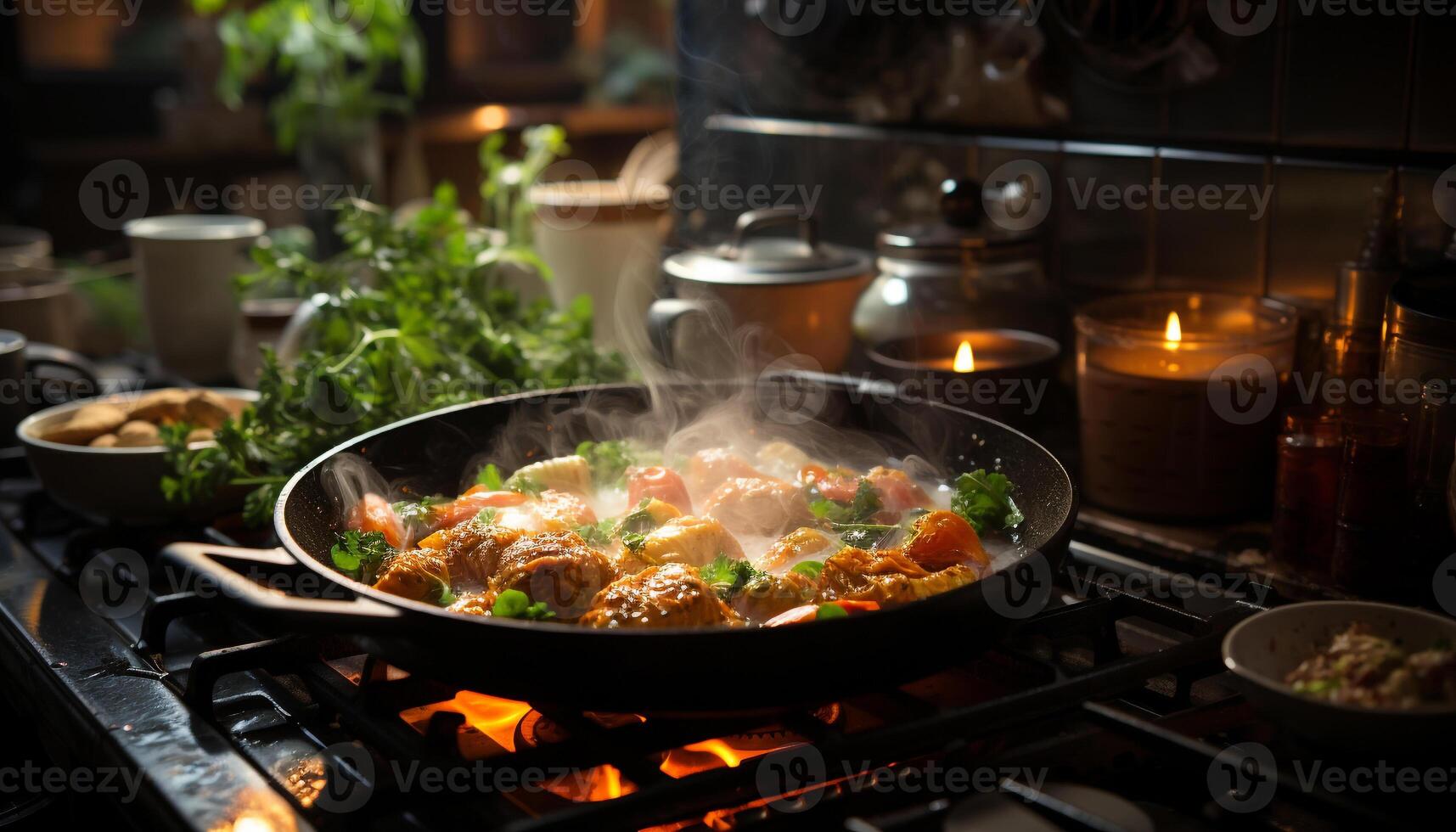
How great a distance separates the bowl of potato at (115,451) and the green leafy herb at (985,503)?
1143 millimetres

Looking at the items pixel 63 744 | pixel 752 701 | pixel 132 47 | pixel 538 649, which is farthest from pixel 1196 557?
pixel 132 47

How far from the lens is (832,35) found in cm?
219

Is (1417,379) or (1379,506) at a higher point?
(1417,379)

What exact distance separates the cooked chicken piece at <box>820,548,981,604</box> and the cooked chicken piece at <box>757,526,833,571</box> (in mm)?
136

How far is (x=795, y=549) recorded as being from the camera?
144 cm

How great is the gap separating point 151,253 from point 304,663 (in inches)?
65.4

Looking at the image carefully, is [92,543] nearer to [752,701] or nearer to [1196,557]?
[752,701]

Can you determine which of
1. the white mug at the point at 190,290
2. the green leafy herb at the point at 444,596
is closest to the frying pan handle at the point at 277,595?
the green leafy herb at the point at 444,596

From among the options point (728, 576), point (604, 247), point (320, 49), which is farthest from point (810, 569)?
point (320, 49)

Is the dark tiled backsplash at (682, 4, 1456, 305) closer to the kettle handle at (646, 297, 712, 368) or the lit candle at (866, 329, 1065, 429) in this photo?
the lit candle at (866, 329, 1065, 429)

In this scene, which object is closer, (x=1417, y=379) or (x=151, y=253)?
(x=1417, y=379)

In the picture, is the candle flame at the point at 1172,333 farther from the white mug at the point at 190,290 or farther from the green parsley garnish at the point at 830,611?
the white mug at the point at 190,290

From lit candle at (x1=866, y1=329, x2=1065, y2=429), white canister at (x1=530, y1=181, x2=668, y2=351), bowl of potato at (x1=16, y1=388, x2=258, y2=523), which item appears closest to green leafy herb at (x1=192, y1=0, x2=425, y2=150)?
white canister at (x1=530, y1=181, x2=668, y2=351)

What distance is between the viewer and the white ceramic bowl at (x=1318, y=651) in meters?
0.98
